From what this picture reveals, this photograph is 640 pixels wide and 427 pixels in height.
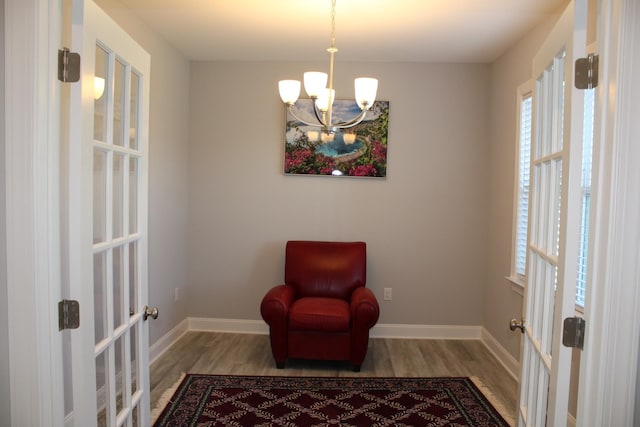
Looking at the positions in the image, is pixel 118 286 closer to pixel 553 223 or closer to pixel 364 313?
pixel 553 223

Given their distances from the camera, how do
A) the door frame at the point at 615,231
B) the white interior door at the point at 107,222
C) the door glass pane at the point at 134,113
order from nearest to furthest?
1. the door frame at the point at 615,231
2. the white interior door at the point at 107,222
3. the door glass pane at the point at 134,113

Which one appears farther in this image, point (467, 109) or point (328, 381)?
point (467, 109)

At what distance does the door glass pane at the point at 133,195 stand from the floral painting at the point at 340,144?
251cm

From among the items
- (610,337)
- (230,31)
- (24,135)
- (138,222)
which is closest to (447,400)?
(610,337)

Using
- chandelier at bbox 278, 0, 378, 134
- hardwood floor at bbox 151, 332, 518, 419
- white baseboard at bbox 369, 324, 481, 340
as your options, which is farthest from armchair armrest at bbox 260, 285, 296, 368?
chandelier at bbox 278, 0, 378, 134

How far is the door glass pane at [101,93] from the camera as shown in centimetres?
161

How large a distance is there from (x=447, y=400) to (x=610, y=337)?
6.78ft

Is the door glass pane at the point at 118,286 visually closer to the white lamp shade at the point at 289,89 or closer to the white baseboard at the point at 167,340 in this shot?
the white lamp shade at the point at 289,89

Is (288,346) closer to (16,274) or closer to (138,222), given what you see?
(138,222)

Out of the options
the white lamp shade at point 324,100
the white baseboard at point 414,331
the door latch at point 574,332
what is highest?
the white lamp shade at point 324,100

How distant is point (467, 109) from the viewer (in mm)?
4379

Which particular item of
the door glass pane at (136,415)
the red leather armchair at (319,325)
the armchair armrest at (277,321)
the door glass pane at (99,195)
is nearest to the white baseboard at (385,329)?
the red leather armchair at (319,325)

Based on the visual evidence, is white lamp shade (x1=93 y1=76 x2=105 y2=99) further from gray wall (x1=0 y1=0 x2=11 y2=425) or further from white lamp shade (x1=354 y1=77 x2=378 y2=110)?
white lamp shade (x1=354 y1=77 x2=378 y2=110)

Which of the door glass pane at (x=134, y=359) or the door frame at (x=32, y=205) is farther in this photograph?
the door glass pane at (x=134, y=359)
